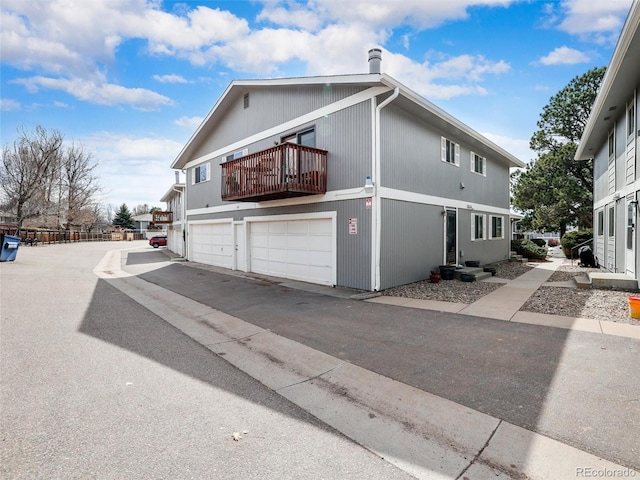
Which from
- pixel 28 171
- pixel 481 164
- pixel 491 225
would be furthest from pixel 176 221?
pixel 491 225

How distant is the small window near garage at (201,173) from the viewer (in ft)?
55.1

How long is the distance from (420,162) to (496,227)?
8404 millimetres

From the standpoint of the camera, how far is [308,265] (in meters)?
10.8

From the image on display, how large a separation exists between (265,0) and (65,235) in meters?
41.8

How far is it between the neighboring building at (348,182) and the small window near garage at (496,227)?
3.83ft

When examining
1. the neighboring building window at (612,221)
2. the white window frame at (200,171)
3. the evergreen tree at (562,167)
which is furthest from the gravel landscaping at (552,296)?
the evergreen tree at (562,167)

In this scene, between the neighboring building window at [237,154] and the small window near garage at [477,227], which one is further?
the small window near garage at [477,227]

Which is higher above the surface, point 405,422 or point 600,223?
point 600,223

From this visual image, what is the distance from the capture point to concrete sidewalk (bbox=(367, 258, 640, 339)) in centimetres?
524

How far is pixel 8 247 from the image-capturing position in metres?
15.8

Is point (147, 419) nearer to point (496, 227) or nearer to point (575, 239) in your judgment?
point (496, 227)

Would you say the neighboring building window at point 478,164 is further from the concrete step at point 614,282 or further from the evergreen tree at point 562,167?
the evergreen tree at point 562,167

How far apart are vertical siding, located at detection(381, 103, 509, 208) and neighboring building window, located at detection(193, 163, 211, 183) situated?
10.5 metres

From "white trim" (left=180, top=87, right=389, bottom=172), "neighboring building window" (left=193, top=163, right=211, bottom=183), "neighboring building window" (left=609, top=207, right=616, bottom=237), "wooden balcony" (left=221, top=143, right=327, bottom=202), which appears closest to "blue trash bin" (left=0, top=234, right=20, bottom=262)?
"neighboring building window" (left=193, top=163, right=211, bottom=183)
